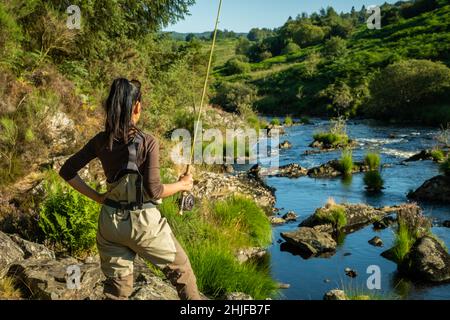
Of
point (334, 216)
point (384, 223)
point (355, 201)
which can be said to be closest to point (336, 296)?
point (334, 216)

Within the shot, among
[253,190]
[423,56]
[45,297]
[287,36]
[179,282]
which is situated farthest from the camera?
[287,36]

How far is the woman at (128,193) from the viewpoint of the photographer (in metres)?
3.67

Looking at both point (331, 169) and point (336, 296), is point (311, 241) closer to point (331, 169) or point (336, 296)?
point (336, 296)

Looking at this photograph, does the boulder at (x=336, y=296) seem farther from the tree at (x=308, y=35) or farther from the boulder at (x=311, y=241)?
the tree at (x=308, y=35)

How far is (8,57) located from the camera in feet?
34.2

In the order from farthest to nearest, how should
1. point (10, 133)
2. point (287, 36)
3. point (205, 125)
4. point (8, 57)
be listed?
point (287, 36), point (205, 125), point (8, 57), point (10, 133)

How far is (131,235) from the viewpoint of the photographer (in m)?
3.82

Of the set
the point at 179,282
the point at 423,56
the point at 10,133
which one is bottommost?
the point at 179,282

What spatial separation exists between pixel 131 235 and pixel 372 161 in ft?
53.3

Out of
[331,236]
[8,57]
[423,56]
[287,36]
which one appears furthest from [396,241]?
[287,36]

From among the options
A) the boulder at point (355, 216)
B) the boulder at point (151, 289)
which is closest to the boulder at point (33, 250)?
the boulder at point (151, 289)

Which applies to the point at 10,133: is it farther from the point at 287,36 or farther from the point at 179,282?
the point at 287,36

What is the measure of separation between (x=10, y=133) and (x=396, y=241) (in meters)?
7.41
